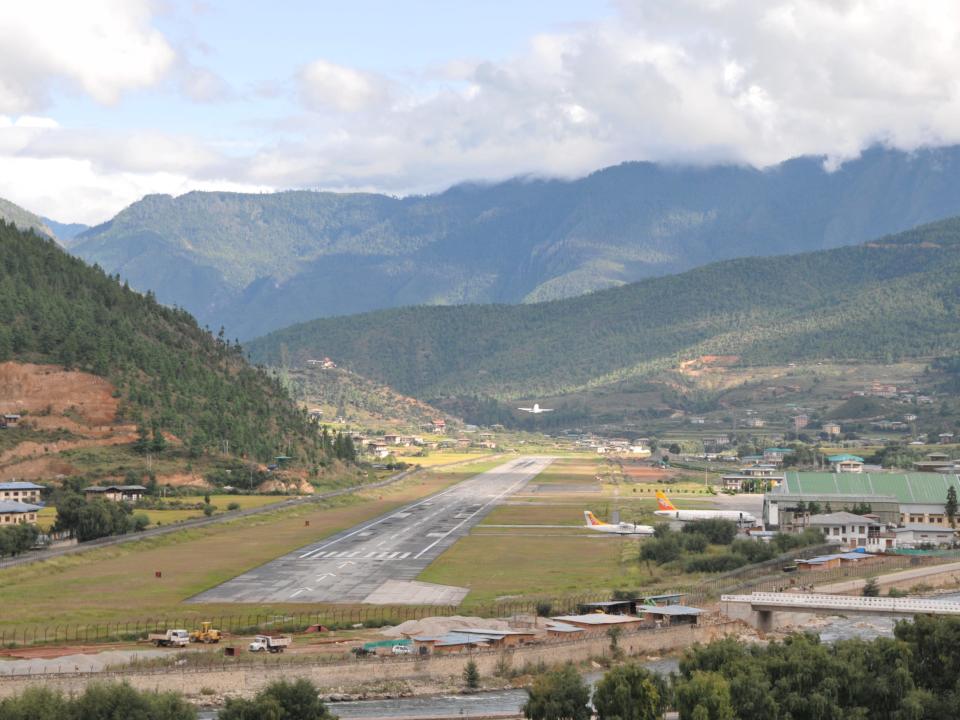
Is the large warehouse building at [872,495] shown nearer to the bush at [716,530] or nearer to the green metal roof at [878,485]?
the green metal roof at [878,485]

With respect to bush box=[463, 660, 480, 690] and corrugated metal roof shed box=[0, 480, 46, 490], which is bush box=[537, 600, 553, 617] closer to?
bush box=[463, 660, 480, 690]

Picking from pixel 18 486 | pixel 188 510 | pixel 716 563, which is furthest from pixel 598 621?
pixel 18 486

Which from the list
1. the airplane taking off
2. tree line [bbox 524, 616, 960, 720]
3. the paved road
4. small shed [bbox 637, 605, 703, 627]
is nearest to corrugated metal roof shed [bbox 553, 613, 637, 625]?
small shed [bbox 637, 605, 703, 627]

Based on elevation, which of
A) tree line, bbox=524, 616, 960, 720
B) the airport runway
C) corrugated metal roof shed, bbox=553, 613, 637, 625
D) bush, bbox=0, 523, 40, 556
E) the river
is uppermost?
bush, bbox=0, 523, 40, 556

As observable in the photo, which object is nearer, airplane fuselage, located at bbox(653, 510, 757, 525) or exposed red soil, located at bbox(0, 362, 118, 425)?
airplane fuselage, located at bbox(653, 510, 757, 525)

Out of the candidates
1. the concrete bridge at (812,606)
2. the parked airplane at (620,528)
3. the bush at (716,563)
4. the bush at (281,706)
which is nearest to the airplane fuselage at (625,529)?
the parked airplane at (620,528)

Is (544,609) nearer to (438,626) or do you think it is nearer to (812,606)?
(438,626)
